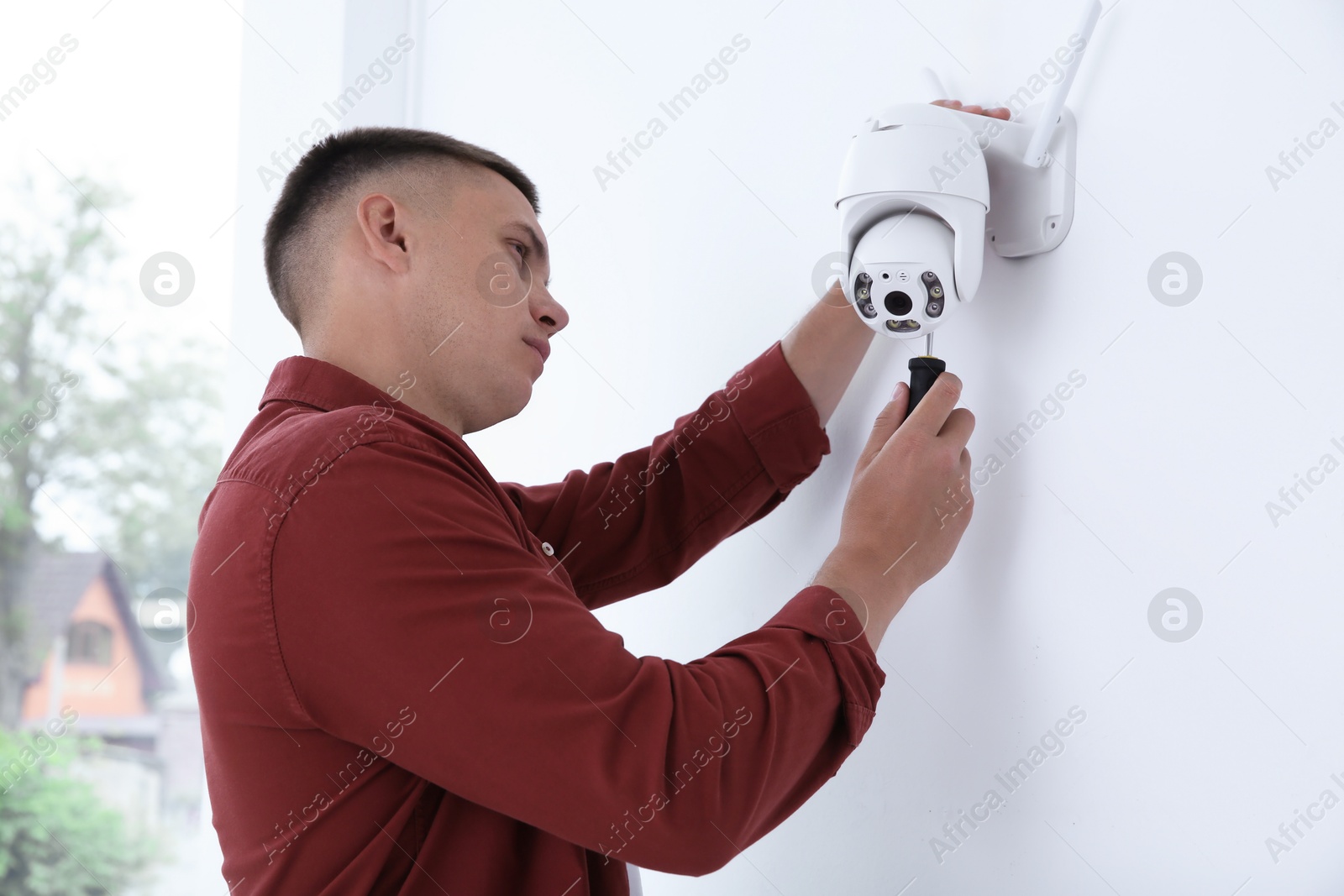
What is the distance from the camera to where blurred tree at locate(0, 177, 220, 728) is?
2.12m

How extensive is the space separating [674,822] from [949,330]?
0.49 meters

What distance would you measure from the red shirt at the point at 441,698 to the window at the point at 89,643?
5.16 feet

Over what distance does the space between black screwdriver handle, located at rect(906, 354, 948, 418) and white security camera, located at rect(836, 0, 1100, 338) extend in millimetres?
32

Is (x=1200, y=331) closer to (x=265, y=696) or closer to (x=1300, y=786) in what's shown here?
(x=1300, y=786)

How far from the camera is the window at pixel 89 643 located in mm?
2121

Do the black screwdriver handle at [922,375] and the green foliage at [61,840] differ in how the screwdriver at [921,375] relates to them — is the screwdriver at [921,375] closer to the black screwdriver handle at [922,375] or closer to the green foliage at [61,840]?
the black screwdriver handle at [922,375]

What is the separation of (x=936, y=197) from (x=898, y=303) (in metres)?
0.08

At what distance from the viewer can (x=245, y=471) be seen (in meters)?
0.73

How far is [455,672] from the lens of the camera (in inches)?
25.4

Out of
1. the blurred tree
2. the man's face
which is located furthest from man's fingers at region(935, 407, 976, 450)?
the blurred tree

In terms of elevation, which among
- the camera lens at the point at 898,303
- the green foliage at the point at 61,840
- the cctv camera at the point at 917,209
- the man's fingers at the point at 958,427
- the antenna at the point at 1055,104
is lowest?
the green foliage at the point at 61,840

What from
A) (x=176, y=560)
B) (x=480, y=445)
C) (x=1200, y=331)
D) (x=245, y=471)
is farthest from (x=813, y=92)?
(x=176, y=560)

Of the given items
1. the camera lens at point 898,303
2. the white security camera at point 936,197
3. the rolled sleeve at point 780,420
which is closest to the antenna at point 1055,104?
the white security camera at point 936,197

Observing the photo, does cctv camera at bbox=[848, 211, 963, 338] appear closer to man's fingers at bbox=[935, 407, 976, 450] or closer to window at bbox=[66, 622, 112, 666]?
man's fingers at bbox=[935, 407, 976, 450]
